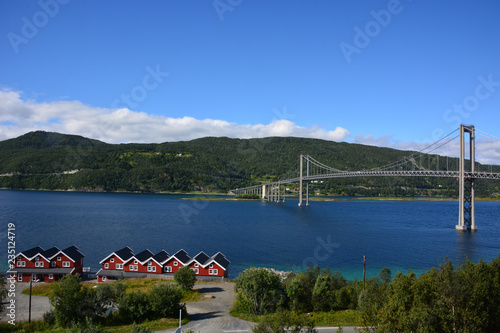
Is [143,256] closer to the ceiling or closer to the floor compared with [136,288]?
closer to the ceiling

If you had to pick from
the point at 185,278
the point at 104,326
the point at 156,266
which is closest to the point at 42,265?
the point at 156,266

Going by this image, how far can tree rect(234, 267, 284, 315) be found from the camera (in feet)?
36.1

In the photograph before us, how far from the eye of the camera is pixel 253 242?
83.8 feet

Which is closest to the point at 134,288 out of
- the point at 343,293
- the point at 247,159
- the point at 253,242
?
the point at 343,293

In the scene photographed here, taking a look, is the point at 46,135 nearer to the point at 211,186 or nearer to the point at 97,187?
the point at 97,187

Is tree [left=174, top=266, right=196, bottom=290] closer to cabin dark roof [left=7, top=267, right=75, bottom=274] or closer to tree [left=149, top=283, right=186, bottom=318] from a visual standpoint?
tree [left=149, top=283, right=186, bottom=318]

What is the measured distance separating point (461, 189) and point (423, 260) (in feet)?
41.0

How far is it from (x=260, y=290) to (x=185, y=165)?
283 ft

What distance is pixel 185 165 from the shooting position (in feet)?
313

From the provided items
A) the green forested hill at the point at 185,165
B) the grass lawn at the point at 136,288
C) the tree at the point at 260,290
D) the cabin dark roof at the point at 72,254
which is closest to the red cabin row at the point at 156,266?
the grass lawn at the point at 136,288

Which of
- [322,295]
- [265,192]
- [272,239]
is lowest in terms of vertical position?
[272,239]

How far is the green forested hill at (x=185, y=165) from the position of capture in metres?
84.9

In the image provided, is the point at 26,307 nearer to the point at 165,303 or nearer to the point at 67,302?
the point at 67,302

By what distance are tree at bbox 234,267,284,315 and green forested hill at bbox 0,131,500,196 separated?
74669mm
